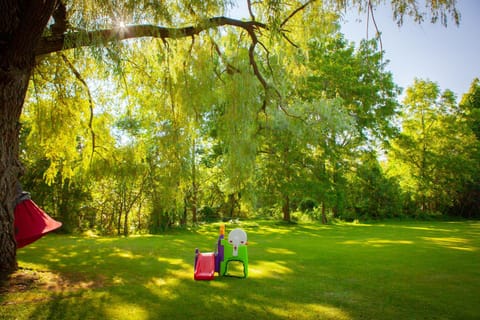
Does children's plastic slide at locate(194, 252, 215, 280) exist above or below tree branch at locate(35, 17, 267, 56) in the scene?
below

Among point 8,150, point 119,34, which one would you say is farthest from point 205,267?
Result: point 119,34

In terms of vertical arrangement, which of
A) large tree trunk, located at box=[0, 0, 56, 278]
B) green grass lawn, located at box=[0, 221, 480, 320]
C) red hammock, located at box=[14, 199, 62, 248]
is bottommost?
green grass lawn, located at box=[0, 221, 480, 320]

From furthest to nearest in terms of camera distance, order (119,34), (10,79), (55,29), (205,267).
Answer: (55,29) → (205,267) → (10,79) → (119,34)

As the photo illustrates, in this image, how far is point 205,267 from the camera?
4.36m

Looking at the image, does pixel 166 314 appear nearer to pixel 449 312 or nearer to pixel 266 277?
pixel 266 277

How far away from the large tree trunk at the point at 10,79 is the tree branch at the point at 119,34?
0.30 m

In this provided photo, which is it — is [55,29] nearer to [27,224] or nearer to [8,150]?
[8,150]

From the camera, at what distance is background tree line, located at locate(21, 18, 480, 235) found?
5.14m

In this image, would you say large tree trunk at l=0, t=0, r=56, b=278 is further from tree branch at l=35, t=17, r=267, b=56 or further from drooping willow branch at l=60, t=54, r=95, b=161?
drooping willow branch at l=60, t=54, r=95, b=161

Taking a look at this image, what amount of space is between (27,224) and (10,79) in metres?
1.89

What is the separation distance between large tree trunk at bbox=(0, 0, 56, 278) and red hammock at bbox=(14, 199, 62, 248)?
0.41 meters

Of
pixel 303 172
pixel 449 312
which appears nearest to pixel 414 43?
pixel 449 312

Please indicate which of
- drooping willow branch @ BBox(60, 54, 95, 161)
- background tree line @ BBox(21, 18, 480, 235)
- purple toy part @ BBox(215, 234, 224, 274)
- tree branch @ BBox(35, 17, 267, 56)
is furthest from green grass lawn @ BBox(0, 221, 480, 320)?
tree branch @ BBox(35, 17, 267, 56)

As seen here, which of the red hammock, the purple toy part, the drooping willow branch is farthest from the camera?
the drooping willow branch
